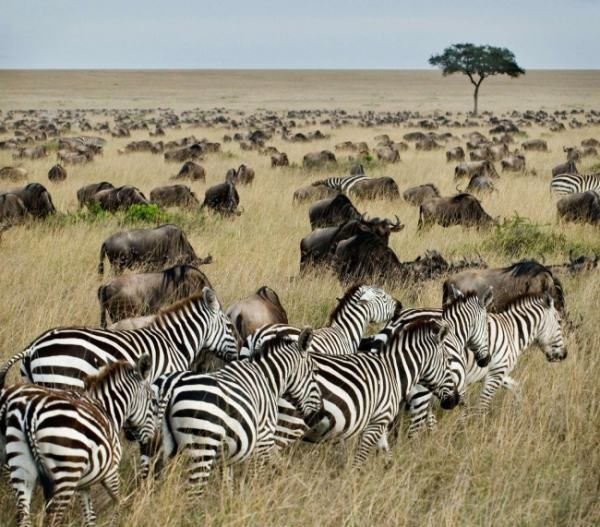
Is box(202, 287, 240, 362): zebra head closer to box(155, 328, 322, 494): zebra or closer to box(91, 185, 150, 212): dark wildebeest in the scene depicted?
box(155, 328, 322, 494): zebra

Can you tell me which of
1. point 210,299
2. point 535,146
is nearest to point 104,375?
point 210,299

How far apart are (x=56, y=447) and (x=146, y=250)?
6.30 m

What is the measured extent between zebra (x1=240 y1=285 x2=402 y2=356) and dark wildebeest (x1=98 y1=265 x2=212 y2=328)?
6.11ft

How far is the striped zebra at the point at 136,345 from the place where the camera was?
534 cm

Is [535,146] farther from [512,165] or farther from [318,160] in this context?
[318,160]

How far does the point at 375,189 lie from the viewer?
17906mm

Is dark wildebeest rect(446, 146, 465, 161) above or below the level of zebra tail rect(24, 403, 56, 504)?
above

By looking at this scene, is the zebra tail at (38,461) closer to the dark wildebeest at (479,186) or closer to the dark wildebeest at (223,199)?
the dark wildebeest at (223,199)

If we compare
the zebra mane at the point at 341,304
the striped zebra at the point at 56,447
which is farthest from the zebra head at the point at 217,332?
the striped zebra at the point at 56,447

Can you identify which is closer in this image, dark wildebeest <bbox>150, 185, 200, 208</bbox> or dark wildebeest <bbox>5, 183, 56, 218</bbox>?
dark wildebeest <bbox>5, 183, 56, 218</bbox>

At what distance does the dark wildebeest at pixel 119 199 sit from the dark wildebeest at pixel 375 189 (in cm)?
502

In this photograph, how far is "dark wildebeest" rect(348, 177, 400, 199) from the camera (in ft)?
58.4

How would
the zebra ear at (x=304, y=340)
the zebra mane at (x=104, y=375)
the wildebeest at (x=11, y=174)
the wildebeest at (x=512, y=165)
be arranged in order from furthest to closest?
the wildebeest at (x=512, y=165)
the wildebeest at (x=11, y=174)
the zebra ear at (x=304, y=340)
the zebra mane at (x=104, y=375)

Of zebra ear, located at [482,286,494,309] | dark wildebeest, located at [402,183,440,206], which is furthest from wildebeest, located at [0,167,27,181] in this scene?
zebra ear, located at [482,286,494,309]
